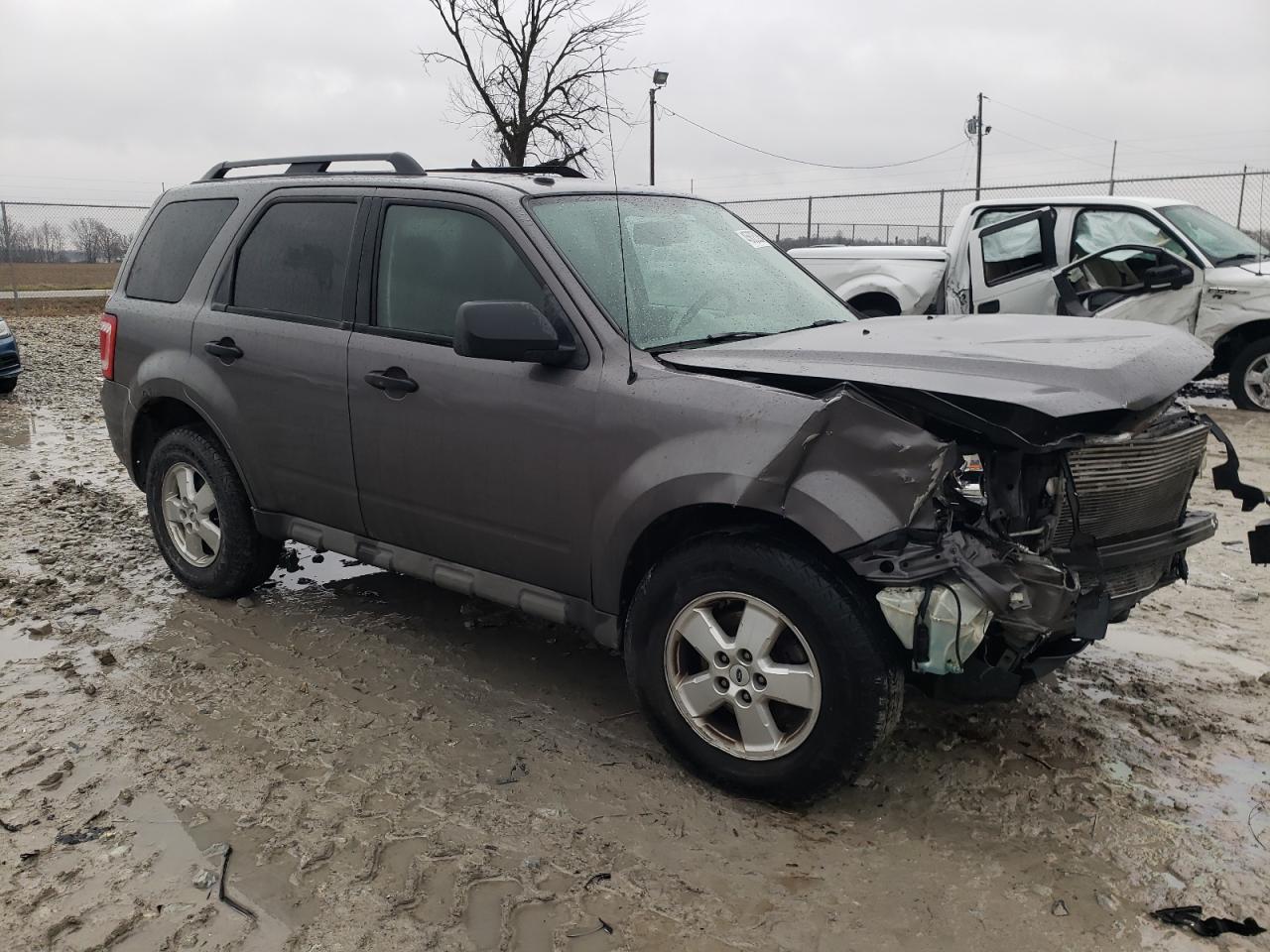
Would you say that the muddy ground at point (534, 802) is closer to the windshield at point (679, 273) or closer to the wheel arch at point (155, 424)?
the wheel arch at point (155, 424)

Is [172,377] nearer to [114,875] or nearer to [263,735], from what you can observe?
[263,735]

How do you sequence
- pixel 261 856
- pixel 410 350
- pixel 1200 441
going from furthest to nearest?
pixel 410 350 < pixel 1200 441 < pixel 261 856

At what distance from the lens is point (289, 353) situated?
4.32 metres

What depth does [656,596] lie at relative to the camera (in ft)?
10.8

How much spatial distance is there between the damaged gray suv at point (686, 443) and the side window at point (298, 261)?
0.01 meters

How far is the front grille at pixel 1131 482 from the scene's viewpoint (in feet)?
9.98

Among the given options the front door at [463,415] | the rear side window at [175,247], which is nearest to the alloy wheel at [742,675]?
the front door at [463,415]

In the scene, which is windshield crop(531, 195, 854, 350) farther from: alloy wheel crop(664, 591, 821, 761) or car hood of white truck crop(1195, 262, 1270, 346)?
car hood of white truck crop(1195, 262, 1270, 346)

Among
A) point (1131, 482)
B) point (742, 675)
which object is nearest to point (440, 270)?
point (742, 675)

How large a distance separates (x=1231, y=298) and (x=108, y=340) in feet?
28.2

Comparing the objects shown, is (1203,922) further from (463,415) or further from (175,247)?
(175,247)

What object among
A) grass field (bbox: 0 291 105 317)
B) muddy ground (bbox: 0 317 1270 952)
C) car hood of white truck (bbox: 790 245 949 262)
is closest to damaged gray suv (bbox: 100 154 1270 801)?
muddy ground (bbox: 0 317 1270 952)

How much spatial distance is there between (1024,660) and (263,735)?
2.59 meters

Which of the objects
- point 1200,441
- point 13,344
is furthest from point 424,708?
point 13,344
